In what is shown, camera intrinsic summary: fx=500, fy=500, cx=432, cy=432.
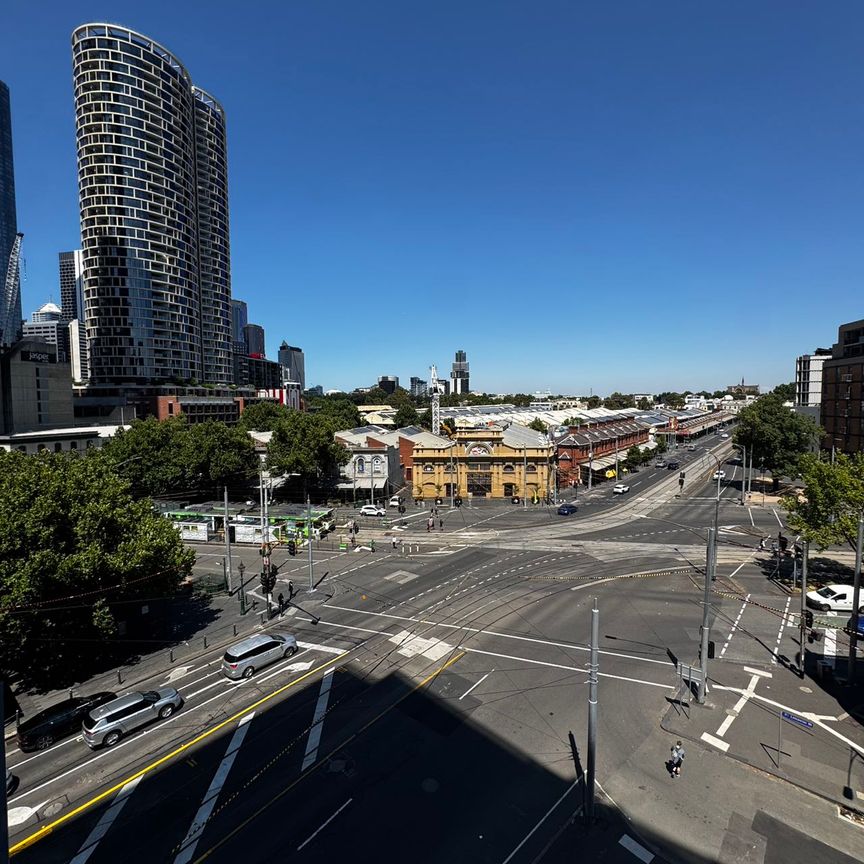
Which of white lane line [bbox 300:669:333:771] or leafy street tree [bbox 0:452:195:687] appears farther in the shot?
leafy street tree [bbox 0:452:195:687]

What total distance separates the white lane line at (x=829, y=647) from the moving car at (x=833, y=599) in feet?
18.8

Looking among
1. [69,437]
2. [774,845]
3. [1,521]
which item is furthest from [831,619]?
[69,437]

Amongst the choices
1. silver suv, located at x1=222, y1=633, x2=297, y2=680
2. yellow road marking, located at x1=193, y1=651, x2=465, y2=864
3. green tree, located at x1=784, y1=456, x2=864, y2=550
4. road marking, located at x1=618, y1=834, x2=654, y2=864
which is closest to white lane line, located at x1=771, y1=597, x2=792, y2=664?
green tree, located at x1=784, y1=456, x2=864, y2=550

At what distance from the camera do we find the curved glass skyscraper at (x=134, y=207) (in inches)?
4240

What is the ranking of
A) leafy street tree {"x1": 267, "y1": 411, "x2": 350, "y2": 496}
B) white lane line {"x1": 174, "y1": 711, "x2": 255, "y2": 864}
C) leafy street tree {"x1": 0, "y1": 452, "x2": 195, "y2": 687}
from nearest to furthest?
1. white lane line {"x1": 174, "y1": 711, "x2": 255, "y2": 864}
2. leafy street tree {"x1": 0, "y1": 452, "x2": 195, "y2": 687}
3. leafy street tree {"x1": 267, "y1": 411, "x2": 350, "y2": 496}

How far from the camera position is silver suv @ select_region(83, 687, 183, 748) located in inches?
777

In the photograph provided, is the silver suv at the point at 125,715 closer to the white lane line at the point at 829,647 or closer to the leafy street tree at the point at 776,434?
the white lane line at the point at 829,647

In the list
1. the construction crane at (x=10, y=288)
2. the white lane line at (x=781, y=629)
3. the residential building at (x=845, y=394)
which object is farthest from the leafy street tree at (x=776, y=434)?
the construction crane at (x=10, y=288)

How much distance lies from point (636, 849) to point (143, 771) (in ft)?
55.0

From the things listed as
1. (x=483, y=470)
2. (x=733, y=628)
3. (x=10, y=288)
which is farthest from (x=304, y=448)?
(x=10, y=288)

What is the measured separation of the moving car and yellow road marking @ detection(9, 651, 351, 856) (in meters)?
30.4

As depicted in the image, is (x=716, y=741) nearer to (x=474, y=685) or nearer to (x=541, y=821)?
(x=541, y=821)

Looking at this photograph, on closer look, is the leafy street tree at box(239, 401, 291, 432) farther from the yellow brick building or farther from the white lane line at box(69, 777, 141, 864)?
the white lane line at box(69, 777, 141, 864)

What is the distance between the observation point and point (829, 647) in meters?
24.2
